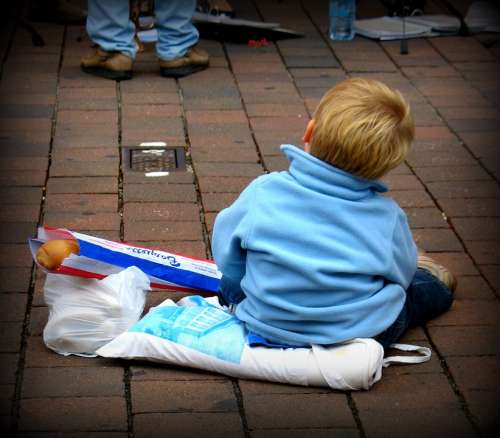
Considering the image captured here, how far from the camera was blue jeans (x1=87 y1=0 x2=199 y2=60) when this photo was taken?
6.21m

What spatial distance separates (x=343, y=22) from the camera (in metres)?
7.14

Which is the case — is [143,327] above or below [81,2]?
above

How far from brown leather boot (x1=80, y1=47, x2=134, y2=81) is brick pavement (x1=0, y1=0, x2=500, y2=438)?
9 cm

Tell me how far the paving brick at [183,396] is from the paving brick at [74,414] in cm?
6

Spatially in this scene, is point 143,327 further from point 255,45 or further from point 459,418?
point 255,45

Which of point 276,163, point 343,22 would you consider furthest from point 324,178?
point 343,22

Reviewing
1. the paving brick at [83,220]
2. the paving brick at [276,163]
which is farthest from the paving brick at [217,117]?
the paving brick at [83,220]

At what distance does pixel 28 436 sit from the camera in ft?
Result: 9.51

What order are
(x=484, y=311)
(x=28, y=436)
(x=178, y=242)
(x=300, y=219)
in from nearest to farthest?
(x=28, y=436) → (x=300, y=219) → (x=484, y=311) → (x=178, y=242)

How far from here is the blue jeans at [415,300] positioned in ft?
11.1

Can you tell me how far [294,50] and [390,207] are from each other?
384cm

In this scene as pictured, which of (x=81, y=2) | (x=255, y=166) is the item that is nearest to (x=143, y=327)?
(x=255, y=166)

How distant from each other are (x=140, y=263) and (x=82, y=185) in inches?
47.6

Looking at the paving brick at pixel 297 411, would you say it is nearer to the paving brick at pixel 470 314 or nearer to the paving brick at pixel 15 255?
the paving brick at pixel 470 314
